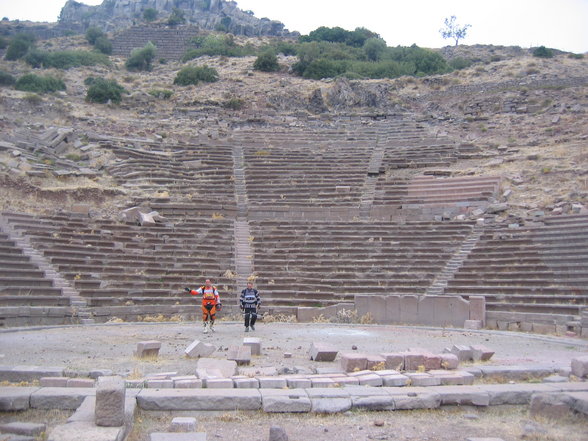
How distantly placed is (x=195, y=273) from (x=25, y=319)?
612 cm

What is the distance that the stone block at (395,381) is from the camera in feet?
29.3

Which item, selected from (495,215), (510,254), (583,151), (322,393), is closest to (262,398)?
(322,393)

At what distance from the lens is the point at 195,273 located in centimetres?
2172

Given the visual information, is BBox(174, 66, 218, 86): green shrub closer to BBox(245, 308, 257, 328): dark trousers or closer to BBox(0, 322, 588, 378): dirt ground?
BBox(0, 322, 588, 378): dirt ground

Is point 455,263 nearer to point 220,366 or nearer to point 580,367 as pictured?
point 580,367

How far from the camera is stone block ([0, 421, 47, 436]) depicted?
670cm

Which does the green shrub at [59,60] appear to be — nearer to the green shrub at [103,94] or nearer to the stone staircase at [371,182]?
the green shrub at [103,94]

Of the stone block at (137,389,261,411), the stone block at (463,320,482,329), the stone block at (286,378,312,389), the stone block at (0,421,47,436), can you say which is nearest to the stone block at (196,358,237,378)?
the stone block at (286,378,312,389)

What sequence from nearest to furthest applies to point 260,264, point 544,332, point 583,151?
point 544,332
point 260,264
point 583,151

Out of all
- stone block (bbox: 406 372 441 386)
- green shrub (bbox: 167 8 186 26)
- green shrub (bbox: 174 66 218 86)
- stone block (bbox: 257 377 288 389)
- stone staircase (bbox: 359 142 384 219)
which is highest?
green shrub (bbox: 167 8 186 26)

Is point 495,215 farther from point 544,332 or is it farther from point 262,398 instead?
point 262,398

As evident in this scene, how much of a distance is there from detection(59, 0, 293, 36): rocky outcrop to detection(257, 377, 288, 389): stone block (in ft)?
266

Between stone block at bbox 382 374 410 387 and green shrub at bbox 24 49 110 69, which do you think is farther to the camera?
green shrub at bbox 24 49 110 69

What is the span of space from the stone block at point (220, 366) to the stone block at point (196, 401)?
1.19 metres
